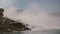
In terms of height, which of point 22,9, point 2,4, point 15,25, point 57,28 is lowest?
point 57,28

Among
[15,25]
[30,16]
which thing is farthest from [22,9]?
[15,25]

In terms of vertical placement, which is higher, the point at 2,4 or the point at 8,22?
the point at 2,4

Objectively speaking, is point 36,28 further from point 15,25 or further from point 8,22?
point 8,22

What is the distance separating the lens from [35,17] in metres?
1.53

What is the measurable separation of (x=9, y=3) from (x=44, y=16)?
0.54 meters

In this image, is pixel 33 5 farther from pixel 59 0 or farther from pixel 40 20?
pixel 59 0

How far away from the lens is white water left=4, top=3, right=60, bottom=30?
1504mm

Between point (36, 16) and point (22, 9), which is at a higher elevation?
point (22, 9)

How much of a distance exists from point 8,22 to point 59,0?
0.78 metres

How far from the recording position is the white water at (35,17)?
1504 mm

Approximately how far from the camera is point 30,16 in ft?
5.03

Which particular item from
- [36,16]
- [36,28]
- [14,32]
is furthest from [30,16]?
[14,32]

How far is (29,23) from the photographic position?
1.53 meters

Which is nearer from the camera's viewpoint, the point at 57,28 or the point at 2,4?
the point at 57,28
